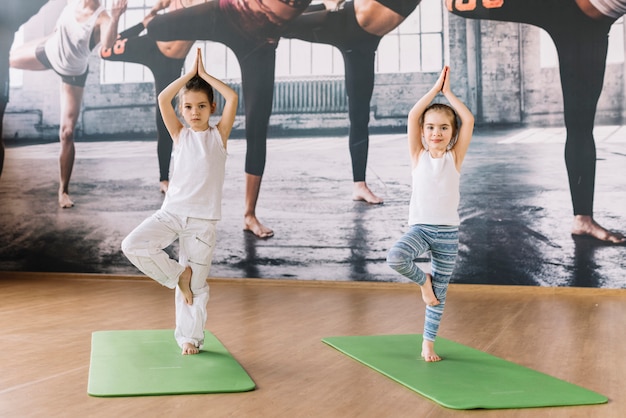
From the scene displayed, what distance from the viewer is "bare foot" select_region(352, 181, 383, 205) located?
558 cm

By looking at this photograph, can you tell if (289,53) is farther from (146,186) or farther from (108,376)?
(108,376)

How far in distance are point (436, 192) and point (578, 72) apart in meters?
2.96

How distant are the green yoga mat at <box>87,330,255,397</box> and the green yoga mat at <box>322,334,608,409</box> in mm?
552

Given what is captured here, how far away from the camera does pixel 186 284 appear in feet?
9.50

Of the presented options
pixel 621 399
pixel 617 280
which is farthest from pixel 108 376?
pixel 617 280

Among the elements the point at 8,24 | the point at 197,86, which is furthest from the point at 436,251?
the point at 8,24

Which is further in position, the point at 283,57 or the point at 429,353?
the point at 283,57

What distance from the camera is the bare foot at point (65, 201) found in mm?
6117

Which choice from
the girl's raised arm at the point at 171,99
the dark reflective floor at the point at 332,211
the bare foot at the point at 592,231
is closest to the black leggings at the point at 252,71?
the dark reflective floor at the point at 332,211

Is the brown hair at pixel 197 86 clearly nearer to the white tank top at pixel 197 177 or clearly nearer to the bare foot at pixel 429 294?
the white tank top at pixel 197 177

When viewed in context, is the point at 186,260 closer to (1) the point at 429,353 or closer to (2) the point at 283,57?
(1) the point at 429,353

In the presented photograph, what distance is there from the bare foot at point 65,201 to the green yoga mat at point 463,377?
3.61m

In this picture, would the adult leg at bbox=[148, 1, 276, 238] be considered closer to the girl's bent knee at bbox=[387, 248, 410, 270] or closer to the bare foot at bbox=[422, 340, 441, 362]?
the bare foot at bbox=[422, 340, 441, 362]

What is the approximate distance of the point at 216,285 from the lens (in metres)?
5.56
